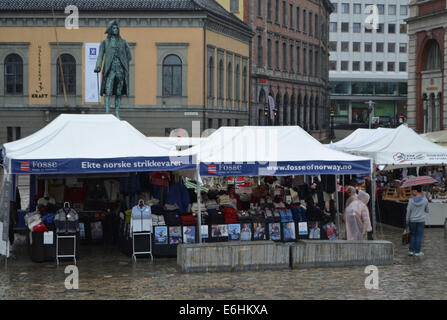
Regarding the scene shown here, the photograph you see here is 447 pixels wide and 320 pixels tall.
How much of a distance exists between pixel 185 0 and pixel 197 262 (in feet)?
131

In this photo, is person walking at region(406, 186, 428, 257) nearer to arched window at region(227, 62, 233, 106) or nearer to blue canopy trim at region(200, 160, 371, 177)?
blue canopy trim at region(200, 160, 371, 177)

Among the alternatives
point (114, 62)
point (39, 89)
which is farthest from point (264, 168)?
point (39, 89)

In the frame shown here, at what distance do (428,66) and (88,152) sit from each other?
35835mm

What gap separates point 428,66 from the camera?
168 ft

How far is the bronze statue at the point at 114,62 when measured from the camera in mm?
28734

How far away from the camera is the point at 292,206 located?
21.0m

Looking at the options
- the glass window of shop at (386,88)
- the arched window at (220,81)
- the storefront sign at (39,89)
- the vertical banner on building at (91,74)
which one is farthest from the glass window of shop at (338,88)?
the storefront sign at (39,89)

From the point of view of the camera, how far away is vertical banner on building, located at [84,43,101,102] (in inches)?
2137

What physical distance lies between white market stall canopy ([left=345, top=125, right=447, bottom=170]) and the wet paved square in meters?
5.74

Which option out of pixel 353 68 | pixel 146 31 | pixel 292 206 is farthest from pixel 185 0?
pixel 353 68

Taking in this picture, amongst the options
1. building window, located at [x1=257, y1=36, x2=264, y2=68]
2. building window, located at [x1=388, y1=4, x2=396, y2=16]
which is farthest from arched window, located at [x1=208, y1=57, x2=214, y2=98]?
building window, located at [x1=388, y1=4, x2=396, y2=16]

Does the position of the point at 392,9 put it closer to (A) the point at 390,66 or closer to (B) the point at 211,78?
(A) the point at 390,66

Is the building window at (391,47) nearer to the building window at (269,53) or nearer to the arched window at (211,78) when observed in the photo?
the building window at (269,53)

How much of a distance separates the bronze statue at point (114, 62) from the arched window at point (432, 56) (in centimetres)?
2550
